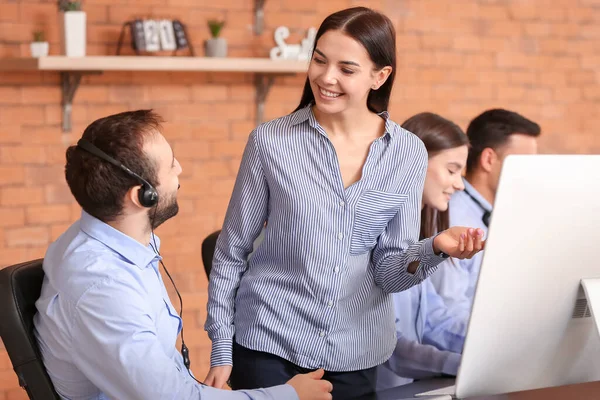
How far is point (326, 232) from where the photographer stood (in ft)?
5.57

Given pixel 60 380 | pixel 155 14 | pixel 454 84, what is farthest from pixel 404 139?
pixel 454 84

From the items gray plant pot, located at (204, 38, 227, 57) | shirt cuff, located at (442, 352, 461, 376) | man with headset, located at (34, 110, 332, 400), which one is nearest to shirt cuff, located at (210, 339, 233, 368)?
man with headset, located at (34, 110, 332, 400)

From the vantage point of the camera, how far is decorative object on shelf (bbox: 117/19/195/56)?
3.27 m

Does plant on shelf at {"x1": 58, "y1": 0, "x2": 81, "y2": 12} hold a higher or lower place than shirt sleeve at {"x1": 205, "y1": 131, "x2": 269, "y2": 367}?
higher

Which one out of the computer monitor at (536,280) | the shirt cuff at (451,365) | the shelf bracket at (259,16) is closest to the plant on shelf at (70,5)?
the shelf bracket at (259,16)

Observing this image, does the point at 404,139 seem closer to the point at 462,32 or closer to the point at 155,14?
the point at 155,14

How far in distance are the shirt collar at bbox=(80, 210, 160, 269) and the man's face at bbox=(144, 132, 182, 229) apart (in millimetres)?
78

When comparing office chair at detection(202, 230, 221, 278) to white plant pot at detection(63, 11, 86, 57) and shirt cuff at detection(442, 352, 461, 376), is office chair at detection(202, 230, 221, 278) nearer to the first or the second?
shirt cuff at detection(442, 352, 461, 376)

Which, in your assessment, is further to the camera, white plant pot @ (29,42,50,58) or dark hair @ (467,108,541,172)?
white plant pot @ (29,42,50,58)

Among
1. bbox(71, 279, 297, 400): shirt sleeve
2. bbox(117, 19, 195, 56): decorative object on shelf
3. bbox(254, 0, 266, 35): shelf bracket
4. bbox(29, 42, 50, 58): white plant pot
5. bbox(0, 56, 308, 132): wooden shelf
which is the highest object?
bbox(254, 0, 266, 35): shelf bracket

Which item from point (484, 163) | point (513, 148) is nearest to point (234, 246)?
point (484, 163)

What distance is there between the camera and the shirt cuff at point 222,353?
5.61 ft

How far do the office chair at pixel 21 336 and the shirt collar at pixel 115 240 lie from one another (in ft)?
0.48

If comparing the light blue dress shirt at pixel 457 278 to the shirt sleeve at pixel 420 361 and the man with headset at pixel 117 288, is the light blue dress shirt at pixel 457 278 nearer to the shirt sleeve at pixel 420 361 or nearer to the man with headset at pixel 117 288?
the shirt sleeve at pixel 420 361
